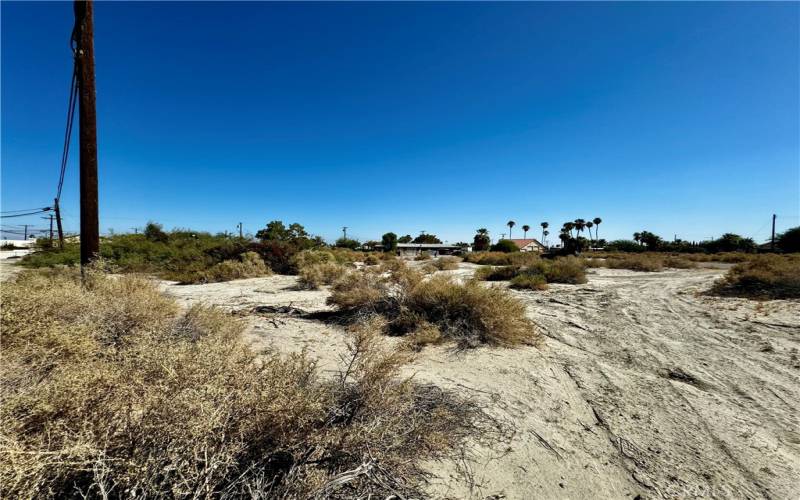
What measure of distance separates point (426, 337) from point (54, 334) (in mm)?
4028

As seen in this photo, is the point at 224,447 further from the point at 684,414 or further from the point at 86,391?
the point at 684,414

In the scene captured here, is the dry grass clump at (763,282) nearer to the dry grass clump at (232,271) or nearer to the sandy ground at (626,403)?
the sandy ground at (626,403)

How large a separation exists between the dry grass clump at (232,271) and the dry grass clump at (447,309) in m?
7.78

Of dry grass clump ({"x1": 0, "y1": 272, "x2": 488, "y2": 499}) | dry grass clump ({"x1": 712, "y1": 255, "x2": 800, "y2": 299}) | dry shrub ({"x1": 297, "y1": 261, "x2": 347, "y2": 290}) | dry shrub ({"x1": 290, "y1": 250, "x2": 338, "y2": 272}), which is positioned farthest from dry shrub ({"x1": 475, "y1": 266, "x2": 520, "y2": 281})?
dry grass clump ({"x1": 0, "y1": 272, "x2": 488, "y2": 499})

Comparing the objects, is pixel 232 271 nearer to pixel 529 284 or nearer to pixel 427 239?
pixel 529 284

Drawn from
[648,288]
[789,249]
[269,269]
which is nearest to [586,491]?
[648,288]

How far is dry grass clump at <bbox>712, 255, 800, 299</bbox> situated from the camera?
912cm

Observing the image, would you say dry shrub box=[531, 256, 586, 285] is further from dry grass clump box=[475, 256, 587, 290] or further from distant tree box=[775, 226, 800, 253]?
distant tree box=[775, 226, 800, 253]

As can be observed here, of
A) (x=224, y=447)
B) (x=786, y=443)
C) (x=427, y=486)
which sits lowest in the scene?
(x=786, y=443)

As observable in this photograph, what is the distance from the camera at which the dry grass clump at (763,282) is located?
912cm

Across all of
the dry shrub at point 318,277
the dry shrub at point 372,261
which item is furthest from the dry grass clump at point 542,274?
the dry shrub at point 372,261

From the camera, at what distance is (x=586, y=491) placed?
2.16 metres

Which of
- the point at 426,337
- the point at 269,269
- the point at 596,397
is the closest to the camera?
the point at 596,397

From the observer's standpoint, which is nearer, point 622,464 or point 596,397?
point 622,464
